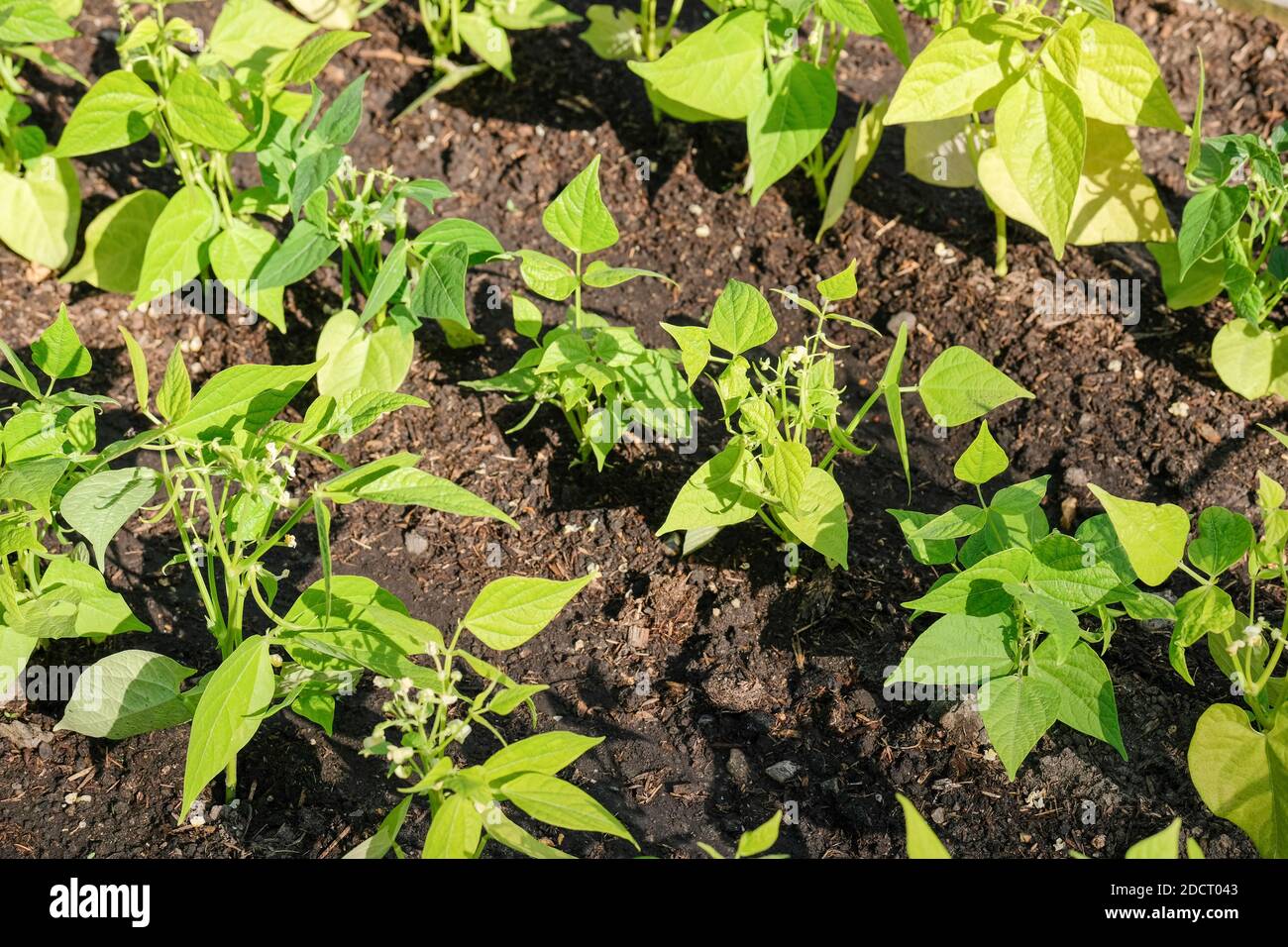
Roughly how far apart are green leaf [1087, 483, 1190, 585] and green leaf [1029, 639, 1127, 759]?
0.55ft

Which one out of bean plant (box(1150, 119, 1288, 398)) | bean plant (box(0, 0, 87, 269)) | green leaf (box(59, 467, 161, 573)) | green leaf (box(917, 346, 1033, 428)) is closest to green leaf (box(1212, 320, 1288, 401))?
bean plant (box(1150, 119, 1288, 398))

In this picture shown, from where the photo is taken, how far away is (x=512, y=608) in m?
1.93

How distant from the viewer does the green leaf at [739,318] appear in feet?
→ 7.21

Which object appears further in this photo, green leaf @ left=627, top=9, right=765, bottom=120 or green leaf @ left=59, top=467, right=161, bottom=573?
green leaf @ left=627, top=9, right=765, bottom=120

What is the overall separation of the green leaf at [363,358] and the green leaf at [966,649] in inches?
47.7

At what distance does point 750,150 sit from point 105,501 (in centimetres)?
151

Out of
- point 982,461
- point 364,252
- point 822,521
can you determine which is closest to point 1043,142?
point 982,461

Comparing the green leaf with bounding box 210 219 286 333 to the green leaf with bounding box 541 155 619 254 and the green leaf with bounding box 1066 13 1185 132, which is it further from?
the green leaf with bounding box 1066 13 1185 132

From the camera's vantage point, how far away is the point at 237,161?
3.13 meters

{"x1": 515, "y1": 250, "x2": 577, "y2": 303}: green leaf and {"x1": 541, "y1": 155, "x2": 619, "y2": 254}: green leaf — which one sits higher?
{"x1": 541, "y1": 155, "x2": 619, "y2": 254}: green leaf

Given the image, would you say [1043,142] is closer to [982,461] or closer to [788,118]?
[788,118]

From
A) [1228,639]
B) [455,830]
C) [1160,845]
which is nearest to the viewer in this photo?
[1160,845]

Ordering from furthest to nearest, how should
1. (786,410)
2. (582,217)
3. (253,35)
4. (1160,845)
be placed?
(253,35) < (582,217) < (786,410) < (1160,845)

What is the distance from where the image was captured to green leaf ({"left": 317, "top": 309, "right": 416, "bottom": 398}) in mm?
2598
